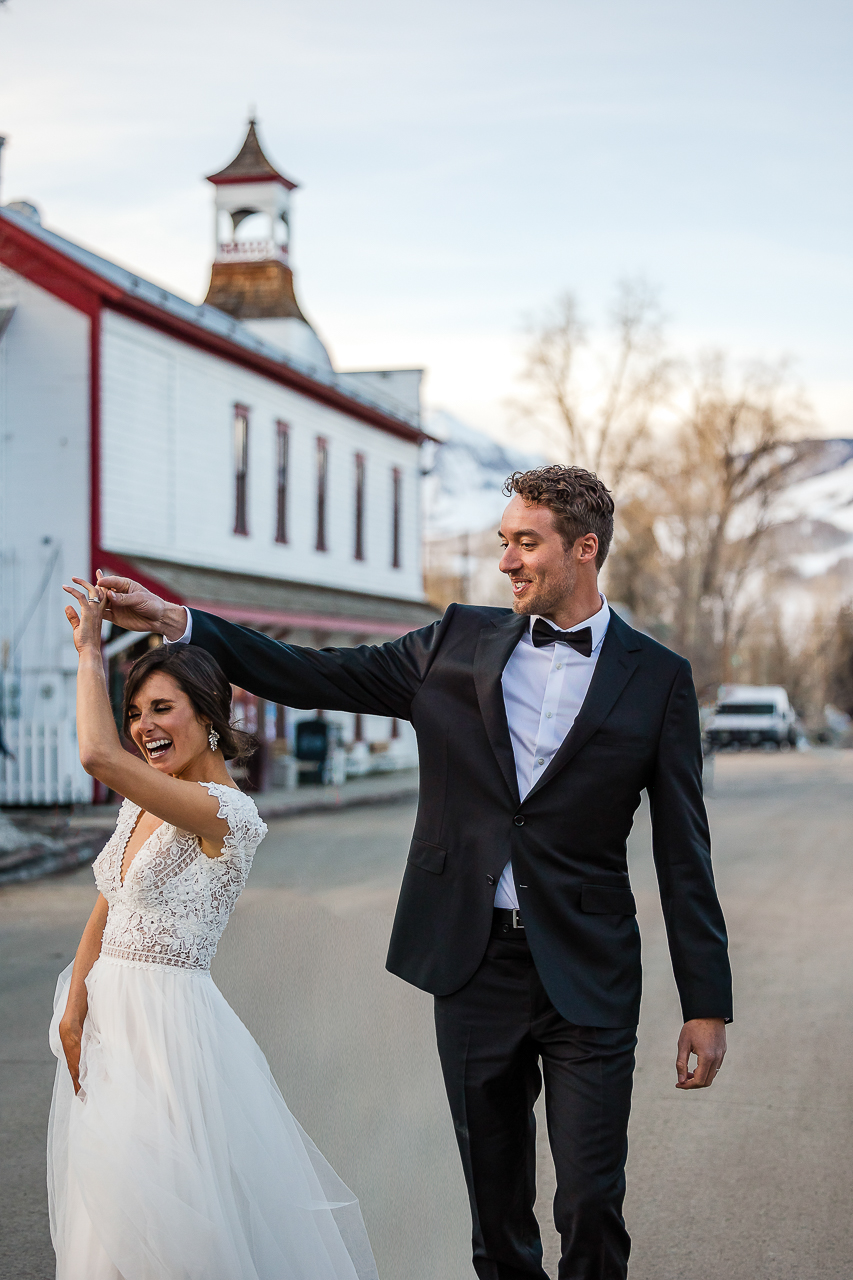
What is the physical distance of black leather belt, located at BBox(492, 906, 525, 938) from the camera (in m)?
3.29

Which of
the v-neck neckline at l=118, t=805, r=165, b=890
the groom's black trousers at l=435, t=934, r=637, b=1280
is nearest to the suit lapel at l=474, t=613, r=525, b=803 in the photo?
the groom's black trousers at l=435, t=934, r=637, b=1280

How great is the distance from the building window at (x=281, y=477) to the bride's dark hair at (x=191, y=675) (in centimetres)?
2223

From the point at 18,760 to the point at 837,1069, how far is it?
45.8ft

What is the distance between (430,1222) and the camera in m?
4.62

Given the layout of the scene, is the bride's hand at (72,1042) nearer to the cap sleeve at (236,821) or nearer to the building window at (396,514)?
the cap sleeve at (236,821)

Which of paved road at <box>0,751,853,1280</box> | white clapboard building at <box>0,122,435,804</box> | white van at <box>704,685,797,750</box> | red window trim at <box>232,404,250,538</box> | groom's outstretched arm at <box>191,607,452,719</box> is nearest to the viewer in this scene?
groom's outstretched arm at <box>191,607,452,719</box>

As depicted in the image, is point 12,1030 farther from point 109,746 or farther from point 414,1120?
point 109,746

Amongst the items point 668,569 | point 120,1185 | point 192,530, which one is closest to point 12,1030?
point 120,1185

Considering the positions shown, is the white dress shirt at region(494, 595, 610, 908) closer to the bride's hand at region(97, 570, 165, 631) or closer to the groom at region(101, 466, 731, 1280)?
the groom at region(101, 466, 731, 1280)

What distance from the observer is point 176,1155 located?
3209mm

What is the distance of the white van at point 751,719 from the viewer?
144ft

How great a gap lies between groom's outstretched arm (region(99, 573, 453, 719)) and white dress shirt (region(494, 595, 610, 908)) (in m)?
0.24

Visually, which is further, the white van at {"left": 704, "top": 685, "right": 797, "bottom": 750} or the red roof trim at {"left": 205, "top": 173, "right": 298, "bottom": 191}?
the white van at {"left": 704, "top": 685, "right": 797, "bottom": 750}

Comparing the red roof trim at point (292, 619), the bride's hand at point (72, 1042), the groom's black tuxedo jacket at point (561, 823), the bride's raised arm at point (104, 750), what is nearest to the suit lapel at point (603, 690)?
the groom's black tuxedo jacket at point (561, 823)
